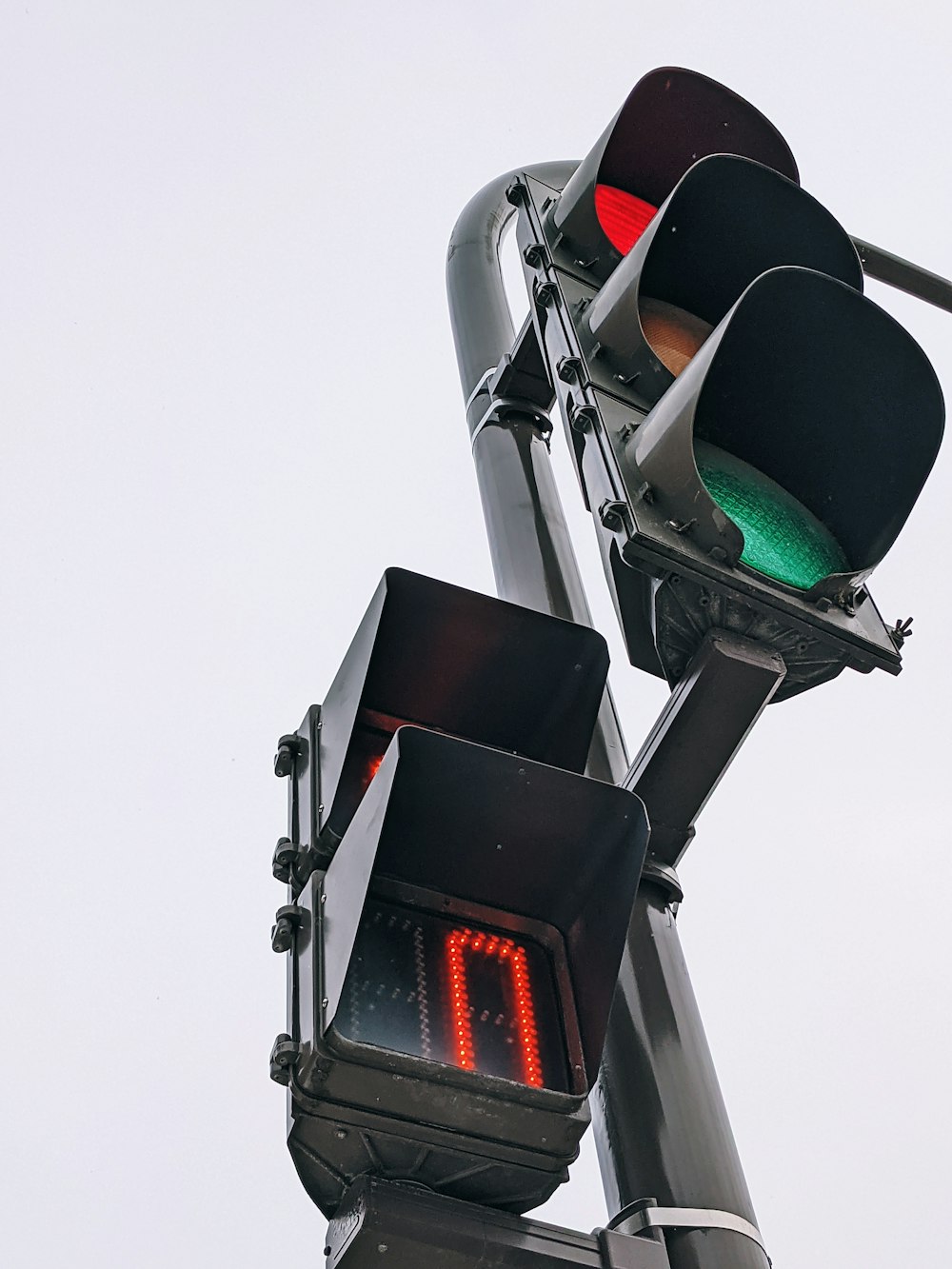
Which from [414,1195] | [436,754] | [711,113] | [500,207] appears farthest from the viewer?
[500,207]

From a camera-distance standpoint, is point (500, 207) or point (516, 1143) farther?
point (500, 207)

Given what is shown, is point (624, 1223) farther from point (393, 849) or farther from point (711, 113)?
point (711, 113)

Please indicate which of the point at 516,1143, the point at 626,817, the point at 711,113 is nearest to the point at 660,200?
the point at 711,113

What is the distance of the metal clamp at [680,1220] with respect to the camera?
2.29 meters

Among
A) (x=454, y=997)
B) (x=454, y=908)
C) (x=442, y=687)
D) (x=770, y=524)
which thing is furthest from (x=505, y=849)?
(x=770, y=524)

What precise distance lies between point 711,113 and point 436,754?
1980 mm

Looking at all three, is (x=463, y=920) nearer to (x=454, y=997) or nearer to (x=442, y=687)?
(x=454, y=997)

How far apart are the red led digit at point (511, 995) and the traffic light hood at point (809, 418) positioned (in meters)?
0.73

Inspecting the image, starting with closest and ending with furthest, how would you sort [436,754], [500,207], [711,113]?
[436,754]
[711,113]
[500,207]

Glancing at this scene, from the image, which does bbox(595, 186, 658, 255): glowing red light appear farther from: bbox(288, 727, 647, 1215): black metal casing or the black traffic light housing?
bbox(288, 727, 647, 1215): black metal casing

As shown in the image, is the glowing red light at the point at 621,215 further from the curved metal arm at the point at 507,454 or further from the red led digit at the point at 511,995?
the red led digit at the point at 511,995

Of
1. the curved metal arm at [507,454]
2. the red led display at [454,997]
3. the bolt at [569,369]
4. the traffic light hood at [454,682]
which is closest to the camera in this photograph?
the red led display at [454,997]

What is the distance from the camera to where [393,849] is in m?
2.42

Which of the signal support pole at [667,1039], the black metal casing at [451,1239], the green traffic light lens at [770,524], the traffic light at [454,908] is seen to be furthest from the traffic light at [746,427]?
the black metal casing at [451,1239]
